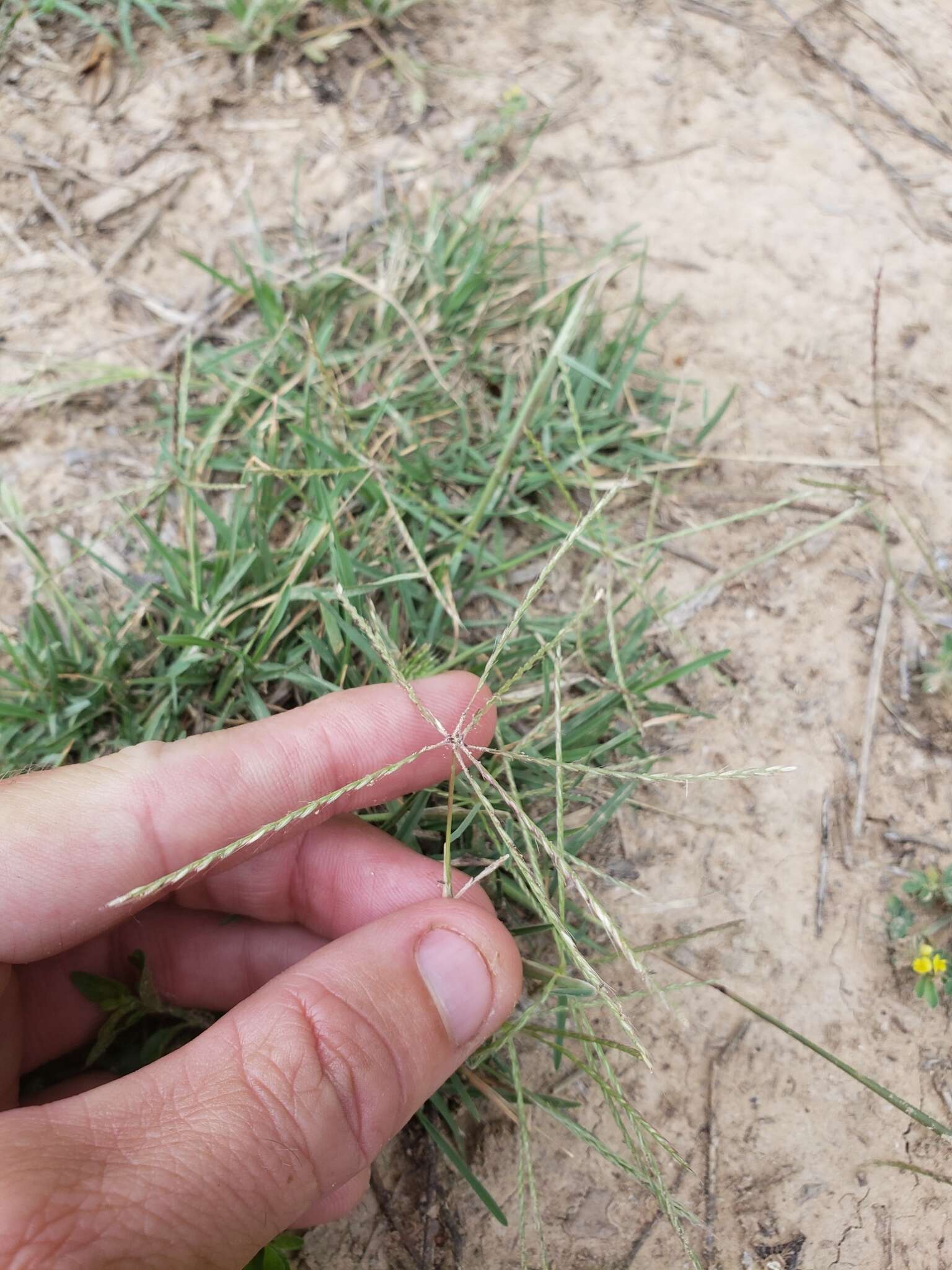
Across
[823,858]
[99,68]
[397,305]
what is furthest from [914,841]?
[99,68]

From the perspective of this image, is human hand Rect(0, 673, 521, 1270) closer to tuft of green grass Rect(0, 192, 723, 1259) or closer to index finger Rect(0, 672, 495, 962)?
index finger Rect(0, 672, 495, 962)

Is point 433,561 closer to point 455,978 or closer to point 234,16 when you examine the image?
point 455,978

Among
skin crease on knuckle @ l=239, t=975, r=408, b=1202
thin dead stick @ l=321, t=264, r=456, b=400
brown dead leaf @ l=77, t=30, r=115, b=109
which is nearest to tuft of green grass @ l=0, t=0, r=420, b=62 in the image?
brown dead leaf @ l=77, t=30, r=115, b=109

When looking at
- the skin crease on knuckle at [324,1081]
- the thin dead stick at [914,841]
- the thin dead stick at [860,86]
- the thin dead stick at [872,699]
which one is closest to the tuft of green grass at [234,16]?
the thin dead stick at [860,86]

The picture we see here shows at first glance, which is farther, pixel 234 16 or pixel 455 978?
pixel 234 16

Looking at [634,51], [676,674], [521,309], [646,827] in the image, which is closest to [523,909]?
[646,827]

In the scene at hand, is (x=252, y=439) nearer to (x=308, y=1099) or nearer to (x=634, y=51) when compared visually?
(x=308, y=1099)

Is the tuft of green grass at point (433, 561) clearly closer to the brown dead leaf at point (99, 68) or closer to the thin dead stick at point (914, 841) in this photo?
the thin dead stick at point (914, 841)
